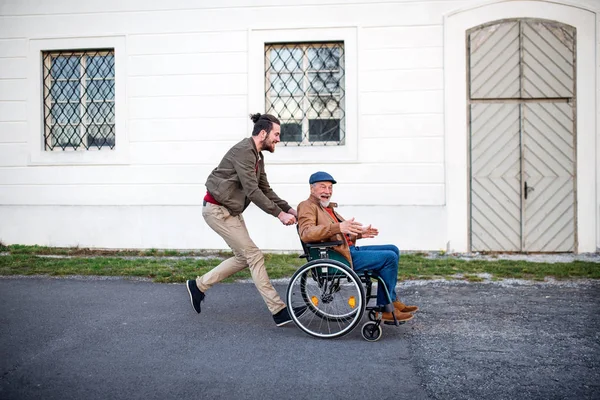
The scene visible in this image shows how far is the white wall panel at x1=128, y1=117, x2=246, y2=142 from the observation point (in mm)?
9617

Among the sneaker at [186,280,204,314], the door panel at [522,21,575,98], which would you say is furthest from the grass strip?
the door panel at [522,21,575,98]

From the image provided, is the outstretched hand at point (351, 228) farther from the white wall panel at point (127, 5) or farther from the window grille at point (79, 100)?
the window grille at point (79, 100)

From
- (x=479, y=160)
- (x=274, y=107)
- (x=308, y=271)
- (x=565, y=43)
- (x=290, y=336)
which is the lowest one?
(x=290, y=336)

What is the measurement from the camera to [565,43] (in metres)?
9.18

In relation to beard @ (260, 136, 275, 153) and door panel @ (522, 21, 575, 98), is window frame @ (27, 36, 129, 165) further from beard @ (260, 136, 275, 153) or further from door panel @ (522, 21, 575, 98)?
door panel @ (522, 21, 575, 98)

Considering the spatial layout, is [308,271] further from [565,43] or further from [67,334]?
[565,43]

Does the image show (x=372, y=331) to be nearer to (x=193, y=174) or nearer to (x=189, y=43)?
(x=193, y=174)

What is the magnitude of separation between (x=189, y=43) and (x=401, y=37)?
346 cm

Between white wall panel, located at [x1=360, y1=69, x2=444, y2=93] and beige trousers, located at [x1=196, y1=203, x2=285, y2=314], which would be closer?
beige trousers, located at [x1=196, y1=203, x2=285, y2=314]

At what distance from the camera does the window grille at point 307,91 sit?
9.63m

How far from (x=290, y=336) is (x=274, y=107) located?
5547 millimetres

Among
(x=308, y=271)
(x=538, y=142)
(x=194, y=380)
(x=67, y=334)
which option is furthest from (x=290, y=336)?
(x=538, y=142)

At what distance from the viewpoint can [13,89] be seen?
397 inches

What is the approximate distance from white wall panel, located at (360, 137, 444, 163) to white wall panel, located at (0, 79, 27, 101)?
589cm
